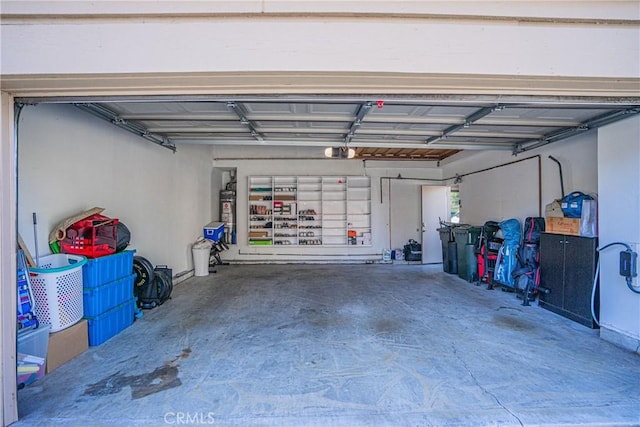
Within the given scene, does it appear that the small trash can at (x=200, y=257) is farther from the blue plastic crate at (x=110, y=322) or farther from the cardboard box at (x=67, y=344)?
the cardboard box at (x=67, y=344)

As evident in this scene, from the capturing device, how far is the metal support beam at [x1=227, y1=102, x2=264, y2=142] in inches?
112

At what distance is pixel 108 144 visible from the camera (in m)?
3.61

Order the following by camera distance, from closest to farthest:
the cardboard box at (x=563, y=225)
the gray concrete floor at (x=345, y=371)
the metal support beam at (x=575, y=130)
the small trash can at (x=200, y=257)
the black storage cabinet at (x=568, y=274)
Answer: the gray concrete floor at (x=345, y=371), the metal support beam at (x=575, y=130), the black storage cabinet at (x=568, y=274), the cardboard box at (x=563, y=225), the small trash can at (x=200, y=257)

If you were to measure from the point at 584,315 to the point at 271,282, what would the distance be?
15.4ft

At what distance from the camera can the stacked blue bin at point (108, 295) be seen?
2785 mm

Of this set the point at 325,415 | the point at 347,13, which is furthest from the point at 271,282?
the point at 347,13

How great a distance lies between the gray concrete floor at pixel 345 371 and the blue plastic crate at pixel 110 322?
0.09 meters

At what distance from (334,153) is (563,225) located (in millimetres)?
3664

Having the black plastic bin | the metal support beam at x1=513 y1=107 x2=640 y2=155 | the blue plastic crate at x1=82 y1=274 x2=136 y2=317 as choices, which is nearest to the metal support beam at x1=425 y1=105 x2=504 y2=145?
the metal support beam at x1=513 y1=107 x2=640 y2=155

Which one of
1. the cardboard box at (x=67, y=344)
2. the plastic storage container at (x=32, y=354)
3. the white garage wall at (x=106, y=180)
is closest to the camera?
the plastic storage container at (x=32, y=354)

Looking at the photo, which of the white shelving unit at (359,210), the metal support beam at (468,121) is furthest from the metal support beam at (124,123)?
the white shelving unit at (359,210)

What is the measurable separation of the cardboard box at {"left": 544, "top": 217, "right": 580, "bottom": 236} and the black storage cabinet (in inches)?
2.4

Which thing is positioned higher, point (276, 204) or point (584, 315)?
point (276, 204)

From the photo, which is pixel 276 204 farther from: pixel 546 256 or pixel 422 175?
pixel 546 256
